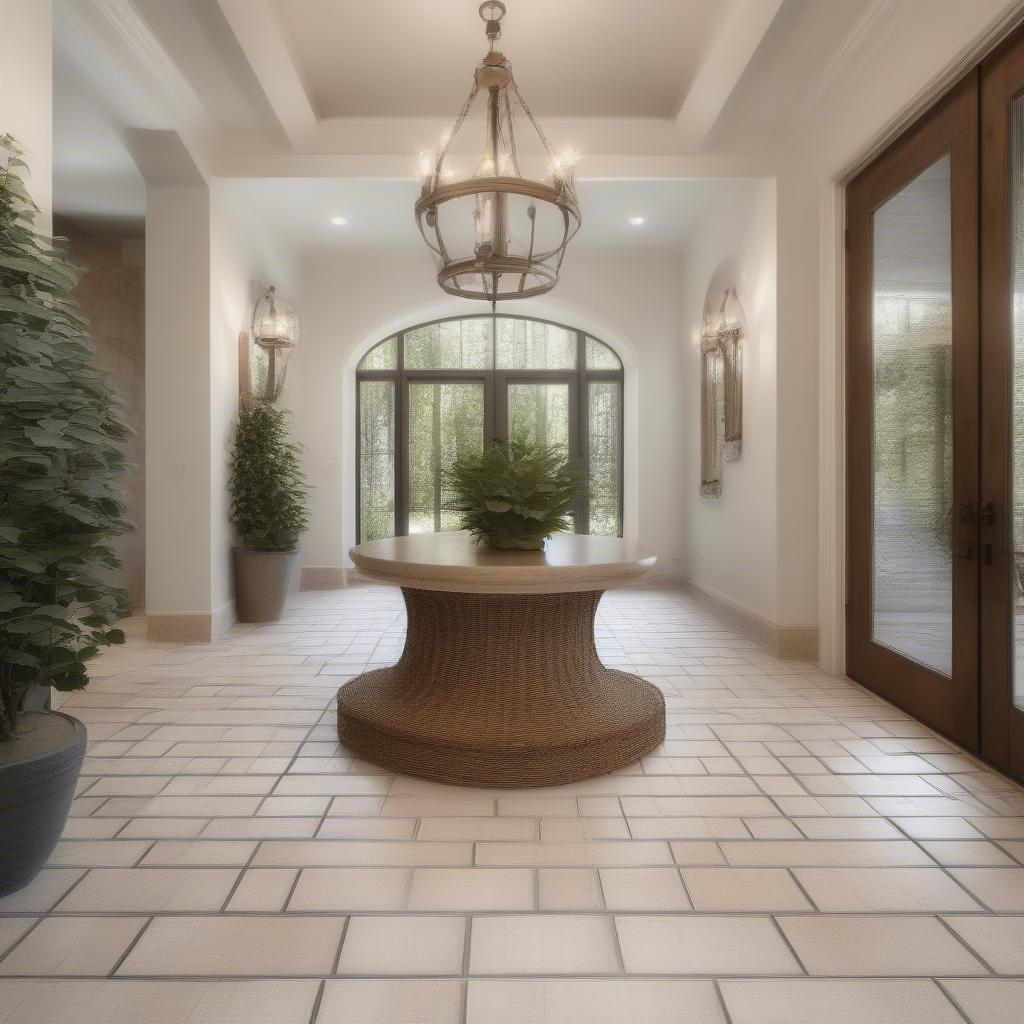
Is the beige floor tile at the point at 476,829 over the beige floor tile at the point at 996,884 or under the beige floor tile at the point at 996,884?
over

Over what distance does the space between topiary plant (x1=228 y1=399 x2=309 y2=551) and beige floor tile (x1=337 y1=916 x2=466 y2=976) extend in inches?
153

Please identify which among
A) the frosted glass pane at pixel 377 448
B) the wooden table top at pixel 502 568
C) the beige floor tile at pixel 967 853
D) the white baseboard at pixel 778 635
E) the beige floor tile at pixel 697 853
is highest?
the frosted glass pane at pixel 377 448

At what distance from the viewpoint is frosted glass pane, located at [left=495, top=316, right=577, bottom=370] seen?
7438mm

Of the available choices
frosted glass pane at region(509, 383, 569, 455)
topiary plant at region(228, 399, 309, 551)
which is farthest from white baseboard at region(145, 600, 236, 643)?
frosted glass pane at region(509, 383, 569, 455)

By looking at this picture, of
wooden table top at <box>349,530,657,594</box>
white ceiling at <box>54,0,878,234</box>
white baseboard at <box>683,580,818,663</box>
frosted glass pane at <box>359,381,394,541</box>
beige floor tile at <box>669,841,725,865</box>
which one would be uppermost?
white ceiling at <box>54,0,878,234</box>

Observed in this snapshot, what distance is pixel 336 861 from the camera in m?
1.88

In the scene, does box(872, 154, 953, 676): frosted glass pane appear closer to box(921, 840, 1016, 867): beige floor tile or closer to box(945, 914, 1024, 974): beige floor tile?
box(921, 840, 1016, 867): beige floor tile

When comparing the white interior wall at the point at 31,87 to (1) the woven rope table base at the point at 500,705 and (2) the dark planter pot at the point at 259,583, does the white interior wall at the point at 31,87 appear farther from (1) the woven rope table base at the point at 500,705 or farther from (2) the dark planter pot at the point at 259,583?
(2) the dark planter pot at the point at 259,583

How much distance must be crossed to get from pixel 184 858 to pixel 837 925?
165cm

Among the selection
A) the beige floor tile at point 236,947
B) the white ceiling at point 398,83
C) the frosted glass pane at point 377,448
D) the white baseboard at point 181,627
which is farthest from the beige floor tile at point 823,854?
the frosted glass pane at point 377,448

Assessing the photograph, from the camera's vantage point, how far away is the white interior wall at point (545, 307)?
270 inches

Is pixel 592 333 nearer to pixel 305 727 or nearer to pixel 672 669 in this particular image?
pixel 672 669

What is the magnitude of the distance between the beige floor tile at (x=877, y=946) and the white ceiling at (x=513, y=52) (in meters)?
3.99

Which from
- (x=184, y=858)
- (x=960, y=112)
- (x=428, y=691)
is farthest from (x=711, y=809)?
(x=960, y=112)
